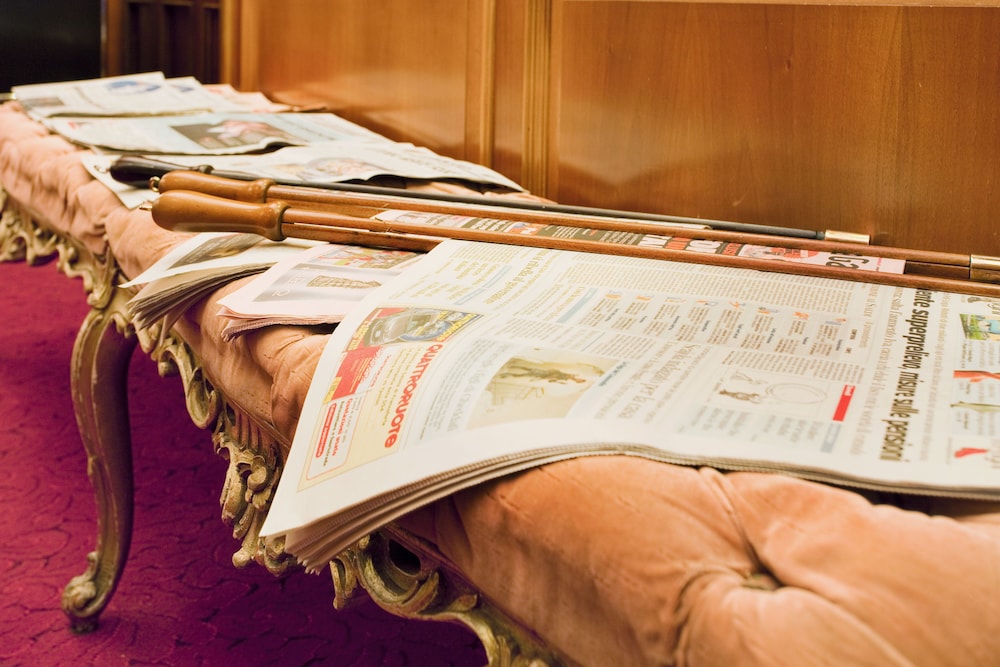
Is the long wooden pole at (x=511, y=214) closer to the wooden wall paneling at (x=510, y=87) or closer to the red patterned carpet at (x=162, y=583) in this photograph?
the wooden wall paneling at (x=510, y=87)

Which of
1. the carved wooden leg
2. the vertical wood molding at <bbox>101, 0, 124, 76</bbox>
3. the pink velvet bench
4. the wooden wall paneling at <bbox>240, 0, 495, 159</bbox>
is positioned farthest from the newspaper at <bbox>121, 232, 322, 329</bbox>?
the vertical wood molding at <bbox>101, 0, 124, 76</bbox>

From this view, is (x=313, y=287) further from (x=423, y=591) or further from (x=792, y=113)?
(x=792, y=113)

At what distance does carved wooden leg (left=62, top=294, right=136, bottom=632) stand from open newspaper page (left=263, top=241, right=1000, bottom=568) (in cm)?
54

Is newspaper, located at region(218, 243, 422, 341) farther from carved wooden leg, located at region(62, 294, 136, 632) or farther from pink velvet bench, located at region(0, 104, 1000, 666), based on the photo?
carved wooden leg, located at region(62, 294, 136, 632)

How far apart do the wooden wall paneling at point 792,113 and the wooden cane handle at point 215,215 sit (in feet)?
1.32

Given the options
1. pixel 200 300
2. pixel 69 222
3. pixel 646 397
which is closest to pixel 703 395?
pixel 646 397

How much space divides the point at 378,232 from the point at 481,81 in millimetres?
510

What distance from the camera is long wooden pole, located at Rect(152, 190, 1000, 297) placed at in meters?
0.71

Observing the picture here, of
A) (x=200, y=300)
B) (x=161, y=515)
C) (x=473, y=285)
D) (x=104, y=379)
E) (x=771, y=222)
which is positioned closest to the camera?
(x=473, y=285)

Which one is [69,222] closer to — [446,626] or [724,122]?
[446,626]

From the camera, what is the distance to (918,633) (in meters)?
0.34

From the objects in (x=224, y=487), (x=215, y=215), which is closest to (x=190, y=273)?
(x=215, y=215)

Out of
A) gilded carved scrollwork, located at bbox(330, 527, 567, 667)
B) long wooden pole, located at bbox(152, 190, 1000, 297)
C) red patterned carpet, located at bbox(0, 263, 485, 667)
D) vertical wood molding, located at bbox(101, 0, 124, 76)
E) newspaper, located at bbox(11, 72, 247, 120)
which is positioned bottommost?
red patterned carpet, located at bbox(0, 263, 485, 667)

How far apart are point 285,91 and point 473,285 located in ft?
4.18
